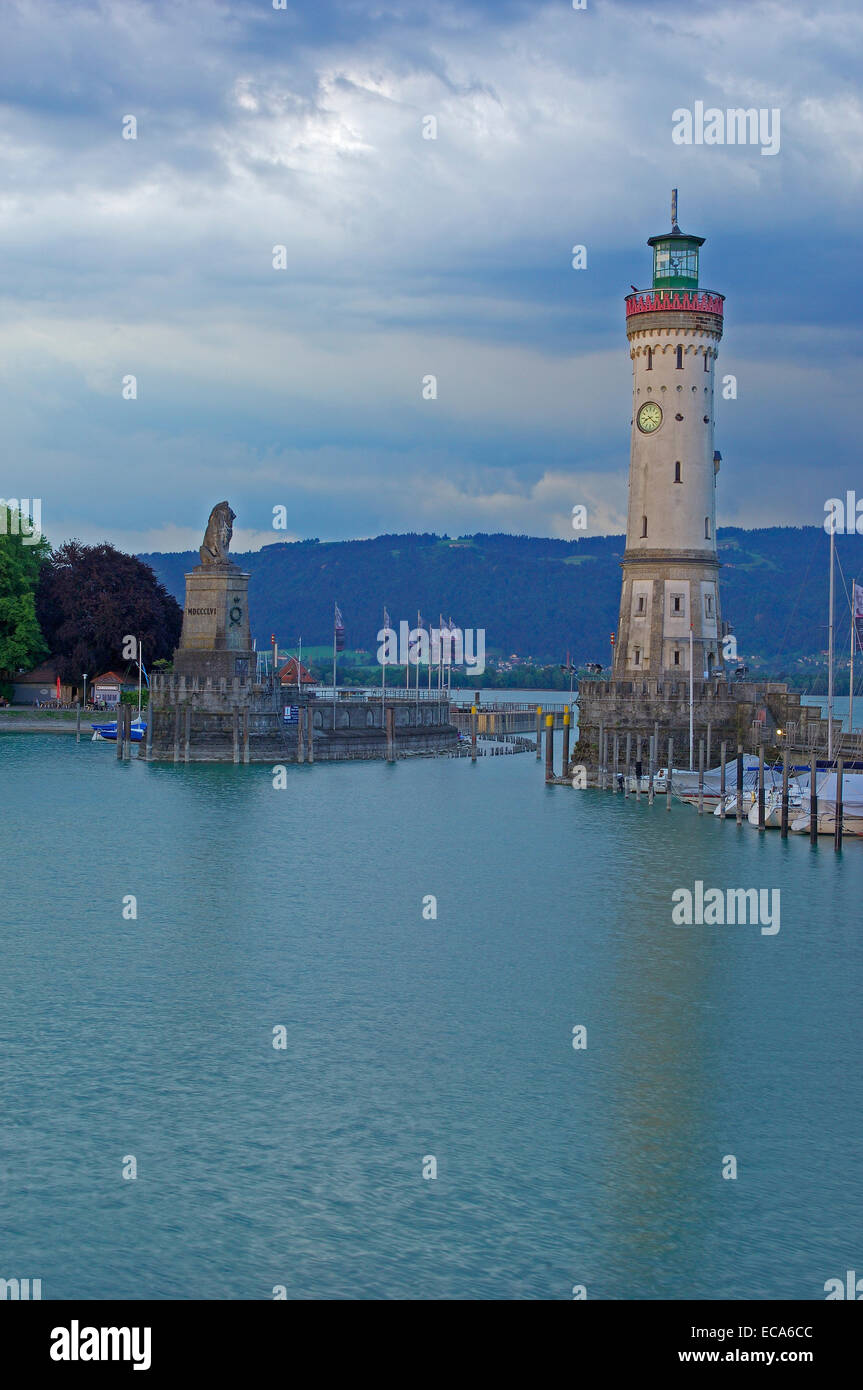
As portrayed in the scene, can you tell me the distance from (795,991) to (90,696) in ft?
280

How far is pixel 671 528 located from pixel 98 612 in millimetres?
51203

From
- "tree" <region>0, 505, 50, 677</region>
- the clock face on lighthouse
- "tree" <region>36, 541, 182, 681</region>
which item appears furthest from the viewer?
"tree" <region>36, 541, 182, 681</region>

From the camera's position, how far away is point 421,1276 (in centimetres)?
1914

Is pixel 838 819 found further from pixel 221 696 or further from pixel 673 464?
pixel 221 696

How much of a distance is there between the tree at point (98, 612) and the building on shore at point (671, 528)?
45595 millimetres

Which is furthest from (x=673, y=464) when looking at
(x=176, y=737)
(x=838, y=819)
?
(x=176, y=737)

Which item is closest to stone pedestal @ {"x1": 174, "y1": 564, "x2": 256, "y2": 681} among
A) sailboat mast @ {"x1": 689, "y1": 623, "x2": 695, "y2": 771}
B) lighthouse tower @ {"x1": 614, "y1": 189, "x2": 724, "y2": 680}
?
lighthouse tower @ {"x1": 614, "y1": 189, "x2": 724, "y2": 680}

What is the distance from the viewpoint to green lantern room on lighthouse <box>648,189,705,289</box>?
7275 centimetres

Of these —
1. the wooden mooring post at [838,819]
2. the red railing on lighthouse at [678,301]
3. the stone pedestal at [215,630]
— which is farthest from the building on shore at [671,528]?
the stone pedestal at [215,630]

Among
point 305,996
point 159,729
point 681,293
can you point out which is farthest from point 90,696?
point 305,996

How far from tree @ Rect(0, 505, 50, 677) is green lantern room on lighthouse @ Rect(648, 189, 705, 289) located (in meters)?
52.2

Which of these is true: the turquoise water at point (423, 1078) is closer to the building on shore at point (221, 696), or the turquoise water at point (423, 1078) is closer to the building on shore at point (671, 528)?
the building on shore at point (671, 528)

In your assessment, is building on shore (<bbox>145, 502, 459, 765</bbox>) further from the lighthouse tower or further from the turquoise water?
the turquoise water
